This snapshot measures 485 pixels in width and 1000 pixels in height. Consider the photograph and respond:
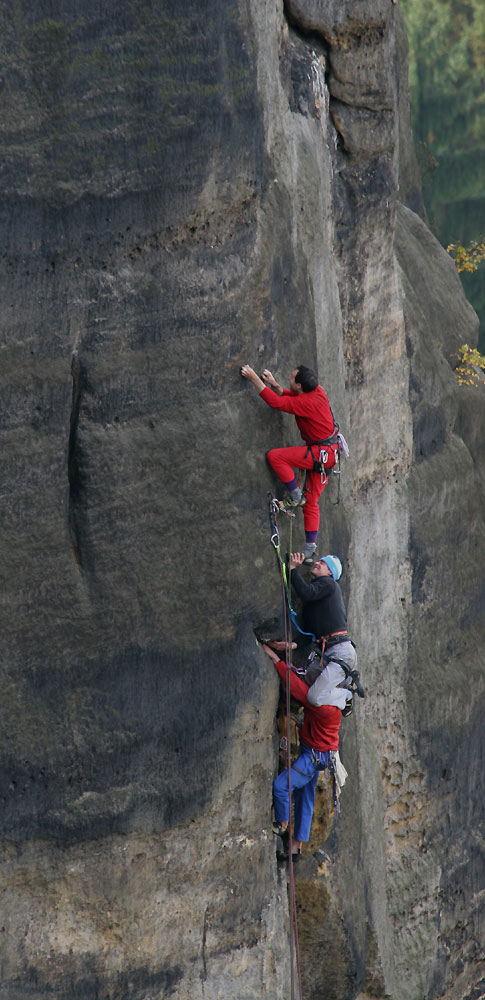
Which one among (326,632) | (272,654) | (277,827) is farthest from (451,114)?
(277,827)

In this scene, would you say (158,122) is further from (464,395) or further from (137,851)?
(464,395)

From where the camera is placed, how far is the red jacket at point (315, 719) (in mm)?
9039

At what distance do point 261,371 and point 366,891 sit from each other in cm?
512

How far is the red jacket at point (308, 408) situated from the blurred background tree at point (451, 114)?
557 inches

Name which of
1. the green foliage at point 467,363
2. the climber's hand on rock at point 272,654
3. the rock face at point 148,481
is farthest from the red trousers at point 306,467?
the green foliage at point 467,363

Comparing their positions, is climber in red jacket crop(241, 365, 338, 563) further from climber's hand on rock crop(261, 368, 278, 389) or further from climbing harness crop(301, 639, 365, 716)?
climbing harness crop(301, 639, 365, 716)

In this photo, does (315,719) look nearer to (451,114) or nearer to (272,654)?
(272,654)

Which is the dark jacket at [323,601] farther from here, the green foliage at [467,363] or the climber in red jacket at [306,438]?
the green foliage at [467,363]

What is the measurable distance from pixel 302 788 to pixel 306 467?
7.83ft

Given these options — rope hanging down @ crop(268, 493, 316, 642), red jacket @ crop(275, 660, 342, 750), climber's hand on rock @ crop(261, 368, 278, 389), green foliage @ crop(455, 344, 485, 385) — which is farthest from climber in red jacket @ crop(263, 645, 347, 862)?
green foliage @ crop(455, 344, 485, 385)

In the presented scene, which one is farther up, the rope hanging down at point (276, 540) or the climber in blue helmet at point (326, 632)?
the rope hanging down at point (276, 540)

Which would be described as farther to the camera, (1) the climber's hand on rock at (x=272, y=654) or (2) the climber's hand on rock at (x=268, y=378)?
(1) the climber's hand on rock at (x=272, y=654)

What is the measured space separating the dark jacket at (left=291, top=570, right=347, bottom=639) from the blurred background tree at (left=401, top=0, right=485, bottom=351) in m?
14.4

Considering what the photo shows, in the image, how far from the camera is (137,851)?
861 cm
